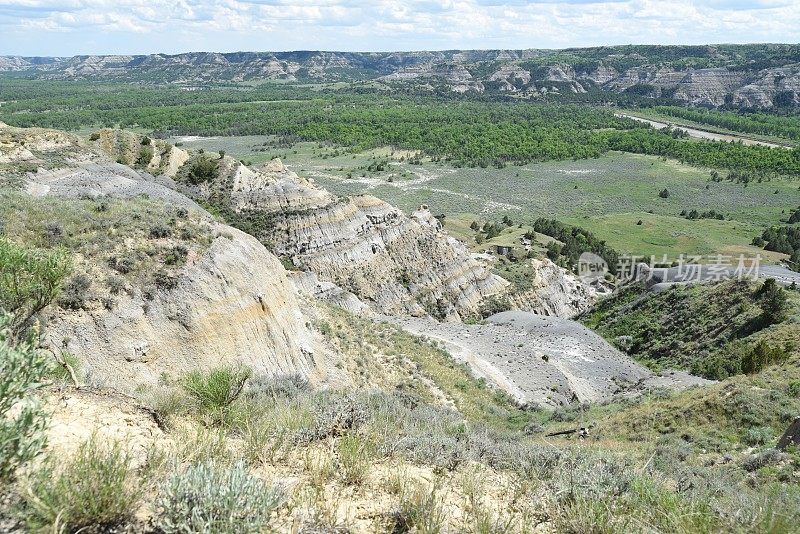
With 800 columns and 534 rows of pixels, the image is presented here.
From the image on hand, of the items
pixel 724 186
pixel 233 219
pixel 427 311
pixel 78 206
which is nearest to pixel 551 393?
pixel 427 311

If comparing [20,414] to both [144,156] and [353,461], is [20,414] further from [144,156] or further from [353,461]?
[144,156]

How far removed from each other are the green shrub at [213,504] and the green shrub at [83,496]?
288 millimetres

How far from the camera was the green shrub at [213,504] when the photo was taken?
3.76m

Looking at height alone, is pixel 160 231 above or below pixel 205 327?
above

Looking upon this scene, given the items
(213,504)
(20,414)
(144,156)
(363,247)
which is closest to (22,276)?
(20,414)

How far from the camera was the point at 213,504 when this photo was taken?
3.81 metres

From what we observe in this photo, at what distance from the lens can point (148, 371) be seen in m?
12.9

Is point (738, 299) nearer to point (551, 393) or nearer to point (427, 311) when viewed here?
point (551, 393)

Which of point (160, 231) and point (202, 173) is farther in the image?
point (202, 173)

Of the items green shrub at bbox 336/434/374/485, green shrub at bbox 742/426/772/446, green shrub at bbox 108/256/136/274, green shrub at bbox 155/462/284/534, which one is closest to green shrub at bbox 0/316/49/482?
green shrub at bbox 155/462/284/534

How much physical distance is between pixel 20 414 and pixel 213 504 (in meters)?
1.57

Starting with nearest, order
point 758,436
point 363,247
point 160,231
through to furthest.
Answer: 1. point 758,436
2. point 160,231
3. point 363,247

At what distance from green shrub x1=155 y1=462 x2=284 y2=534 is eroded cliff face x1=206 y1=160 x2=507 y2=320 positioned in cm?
2920

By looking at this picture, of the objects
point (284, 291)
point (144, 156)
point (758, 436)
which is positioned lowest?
point (758, 436)
